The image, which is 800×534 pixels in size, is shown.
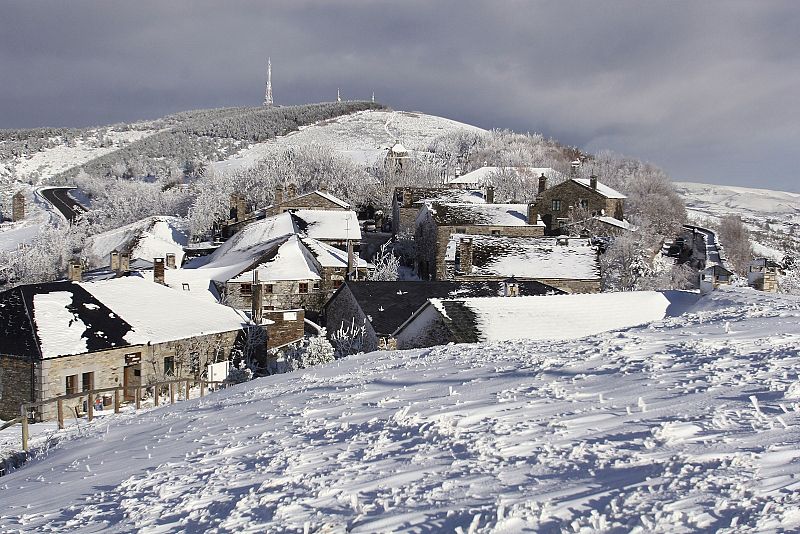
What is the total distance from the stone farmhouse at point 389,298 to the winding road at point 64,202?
51560 millimetres

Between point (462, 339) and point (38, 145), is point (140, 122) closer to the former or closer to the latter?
point (38, 145)

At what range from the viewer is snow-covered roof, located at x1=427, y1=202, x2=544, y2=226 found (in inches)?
1984

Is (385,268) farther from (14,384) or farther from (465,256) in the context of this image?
(14,384)

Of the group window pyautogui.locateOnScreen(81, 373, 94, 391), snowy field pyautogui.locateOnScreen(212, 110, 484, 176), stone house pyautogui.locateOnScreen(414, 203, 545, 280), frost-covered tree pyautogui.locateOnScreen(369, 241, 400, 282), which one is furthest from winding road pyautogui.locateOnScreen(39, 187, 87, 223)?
window pyautogui.locateOnScreen(81, 373, 94, 391)

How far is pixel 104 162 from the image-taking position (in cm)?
12381

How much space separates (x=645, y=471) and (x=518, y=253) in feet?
117

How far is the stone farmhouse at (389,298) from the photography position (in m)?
28.5

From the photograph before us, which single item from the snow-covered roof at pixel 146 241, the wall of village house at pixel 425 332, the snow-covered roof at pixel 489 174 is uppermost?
the snow-covered roof at pixel 489 174

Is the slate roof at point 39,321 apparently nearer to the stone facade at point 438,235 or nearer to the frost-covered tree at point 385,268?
the frost-covered tree at point 385,268

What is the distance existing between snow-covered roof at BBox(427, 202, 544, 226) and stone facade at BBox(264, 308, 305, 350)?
2038cm

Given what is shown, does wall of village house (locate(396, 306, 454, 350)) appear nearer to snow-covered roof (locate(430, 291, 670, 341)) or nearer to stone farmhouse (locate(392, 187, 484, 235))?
snow-covered roof (locate(430, 291, 670, 341))

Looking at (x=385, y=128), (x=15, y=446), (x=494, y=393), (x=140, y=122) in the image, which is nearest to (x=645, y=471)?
(x=494, y=393)

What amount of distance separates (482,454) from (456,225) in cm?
4282

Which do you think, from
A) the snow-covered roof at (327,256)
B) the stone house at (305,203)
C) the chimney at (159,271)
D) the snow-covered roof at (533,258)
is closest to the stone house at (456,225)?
the snow-covered roof at (533,258)
